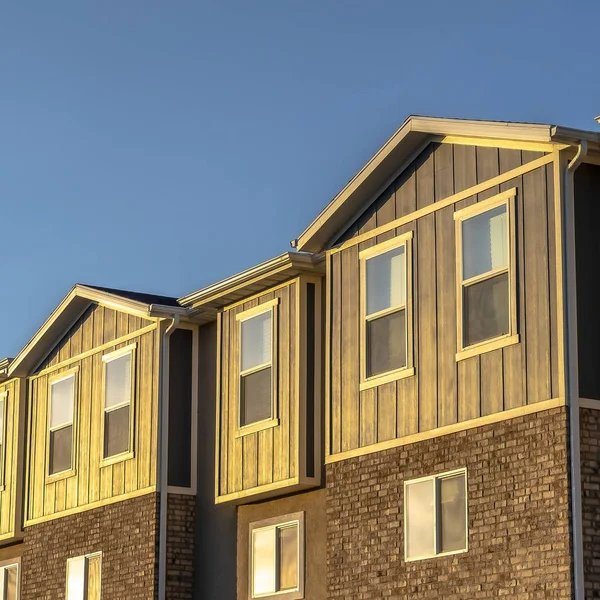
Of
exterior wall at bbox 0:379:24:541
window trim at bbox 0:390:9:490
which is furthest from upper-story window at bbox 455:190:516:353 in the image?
window trim at bbox 0:390:9:490

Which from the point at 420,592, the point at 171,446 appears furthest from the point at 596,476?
the point at 171,446

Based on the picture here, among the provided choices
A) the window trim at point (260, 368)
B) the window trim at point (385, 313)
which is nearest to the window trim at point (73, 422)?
the window trim at point (260, 368)

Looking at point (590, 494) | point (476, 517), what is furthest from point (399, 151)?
point (590, 494)

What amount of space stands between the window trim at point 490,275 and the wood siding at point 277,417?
3835 mm

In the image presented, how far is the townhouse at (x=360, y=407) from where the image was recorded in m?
16.5

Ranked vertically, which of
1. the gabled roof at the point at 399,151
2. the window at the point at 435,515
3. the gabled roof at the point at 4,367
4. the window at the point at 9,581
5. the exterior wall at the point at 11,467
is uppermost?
the gabled roof at the point at 399,151

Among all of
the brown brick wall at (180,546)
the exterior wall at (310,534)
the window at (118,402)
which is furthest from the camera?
the window at (118,402)

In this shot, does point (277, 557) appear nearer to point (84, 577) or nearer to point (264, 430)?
point (264, 430)

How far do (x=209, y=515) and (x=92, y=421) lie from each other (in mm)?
3063

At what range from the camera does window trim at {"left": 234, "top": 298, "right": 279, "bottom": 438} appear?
70.4ft

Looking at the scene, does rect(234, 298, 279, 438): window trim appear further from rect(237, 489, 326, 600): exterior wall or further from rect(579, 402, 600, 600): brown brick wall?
rect(579, 402, 600, 600): brown brick wall

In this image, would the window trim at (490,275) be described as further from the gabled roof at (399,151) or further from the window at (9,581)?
the window at (9,581)

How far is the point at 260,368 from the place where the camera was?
72.2ft

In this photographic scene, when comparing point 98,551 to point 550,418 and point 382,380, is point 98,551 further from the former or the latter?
point 550,418
